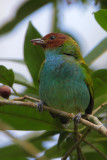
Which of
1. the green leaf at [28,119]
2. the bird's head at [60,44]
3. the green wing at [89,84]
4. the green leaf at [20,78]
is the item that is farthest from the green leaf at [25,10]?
the green leaf at [28,119]

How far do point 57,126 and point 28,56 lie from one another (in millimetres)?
771

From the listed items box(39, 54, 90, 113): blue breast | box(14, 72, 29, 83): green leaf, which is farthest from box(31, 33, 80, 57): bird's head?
box(14, 72, 29, 83): green leaf

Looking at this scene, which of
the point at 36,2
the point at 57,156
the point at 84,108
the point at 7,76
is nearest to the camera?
the point at 7,76

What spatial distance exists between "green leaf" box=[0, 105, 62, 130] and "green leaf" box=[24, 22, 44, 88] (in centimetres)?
56

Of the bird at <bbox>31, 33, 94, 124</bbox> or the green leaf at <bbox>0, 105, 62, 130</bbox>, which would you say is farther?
the bird at <bbox>31, 33, 94, 124</bbox>

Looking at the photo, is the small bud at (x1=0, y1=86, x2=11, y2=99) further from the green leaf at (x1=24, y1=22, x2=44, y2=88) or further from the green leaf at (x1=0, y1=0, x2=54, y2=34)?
the green leaf at (x1=0, y1=0, x2=54, y2=34)

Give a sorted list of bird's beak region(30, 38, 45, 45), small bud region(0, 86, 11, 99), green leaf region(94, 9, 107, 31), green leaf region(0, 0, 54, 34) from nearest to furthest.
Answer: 1. green leaf region(94, 9, 107, 31)
2. small bud region(0, 86, 11, 99)
3. bird's beak region(30, 38, 45, 45)
4. green leaf region(0, 0, 54, 34)

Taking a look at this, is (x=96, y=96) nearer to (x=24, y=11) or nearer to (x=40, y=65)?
(x=40, y=65)

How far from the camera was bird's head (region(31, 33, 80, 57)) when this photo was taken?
3.46 m

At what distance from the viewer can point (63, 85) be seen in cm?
306

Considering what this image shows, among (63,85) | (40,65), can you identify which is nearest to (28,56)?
(40,65)

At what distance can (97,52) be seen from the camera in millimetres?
3188

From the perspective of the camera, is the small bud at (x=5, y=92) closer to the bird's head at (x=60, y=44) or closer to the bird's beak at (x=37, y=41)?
the bird's beak at (x=37, y=41)

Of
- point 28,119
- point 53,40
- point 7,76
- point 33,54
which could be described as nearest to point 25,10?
point 53,40
